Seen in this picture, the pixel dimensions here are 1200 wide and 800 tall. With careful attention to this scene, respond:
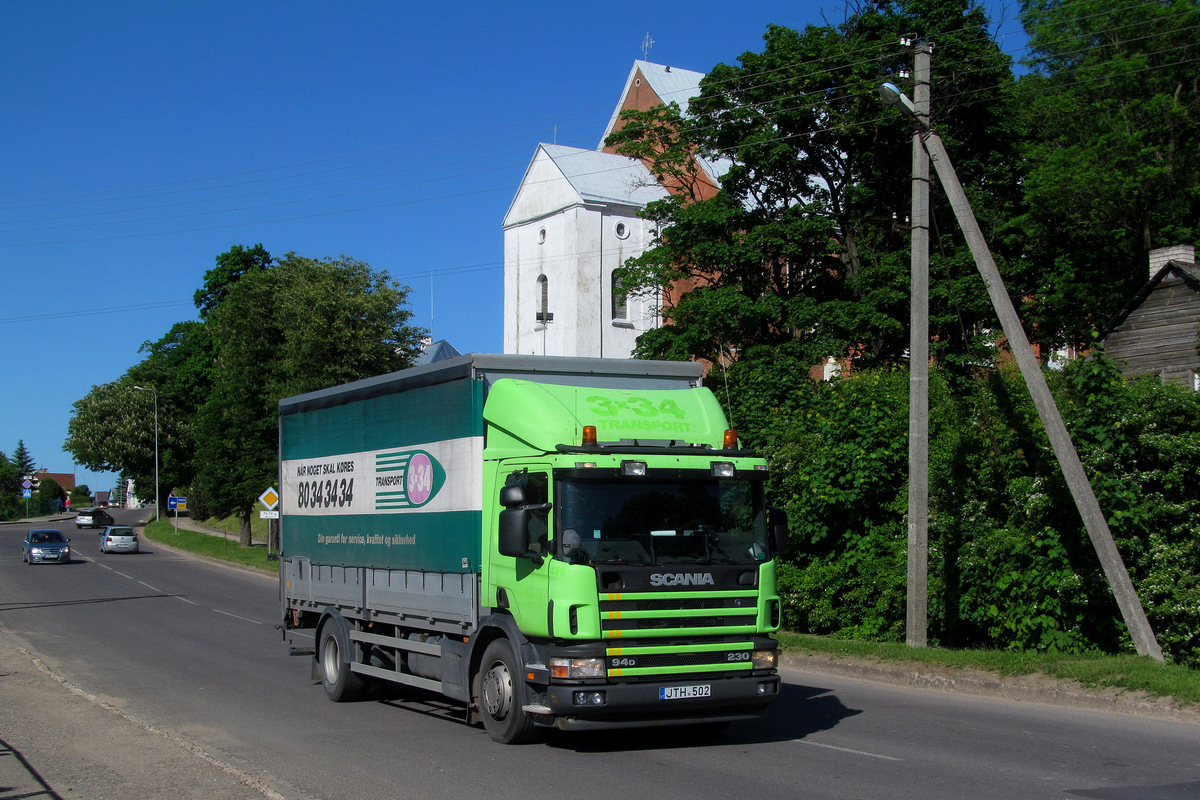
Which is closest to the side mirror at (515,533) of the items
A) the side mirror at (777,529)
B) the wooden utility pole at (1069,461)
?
the side mirror at (777,529)

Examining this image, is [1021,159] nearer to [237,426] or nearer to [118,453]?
[237,426]

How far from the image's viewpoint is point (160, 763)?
813 cm

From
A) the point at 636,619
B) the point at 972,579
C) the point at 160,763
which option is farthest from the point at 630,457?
the point at 972,579

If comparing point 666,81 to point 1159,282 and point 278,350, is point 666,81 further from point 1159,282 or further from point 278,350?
point 1159,282

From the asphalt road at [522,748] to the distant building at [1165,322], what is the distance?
65.3ft

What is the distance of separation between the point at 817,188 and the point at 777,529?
25.6 m

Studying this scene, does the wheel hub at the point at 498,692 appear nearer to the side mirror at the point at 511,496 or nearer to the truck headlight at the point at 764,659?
the side mirror at the point at 511,496

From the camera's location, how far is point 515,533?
802cm

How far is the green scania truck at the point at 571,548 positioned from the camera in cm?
801

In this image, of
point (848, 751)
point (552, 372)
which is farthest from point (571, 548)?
point (848, 751)

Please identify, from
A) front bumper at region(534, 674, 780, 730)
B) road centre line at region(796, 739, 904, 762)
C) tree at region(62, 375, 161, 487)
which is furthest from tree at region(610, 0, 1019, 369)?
tree at region(62, 375, 161, 487)

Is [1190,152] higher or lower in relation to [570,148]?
lower

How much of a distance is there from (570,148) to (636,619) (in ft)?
155

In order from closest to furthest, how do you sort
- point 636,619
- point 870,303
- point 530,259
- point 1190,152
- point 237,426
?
point 636,619 < point 870,303 < point 1190,152 < point 237,426 < point 530,259
